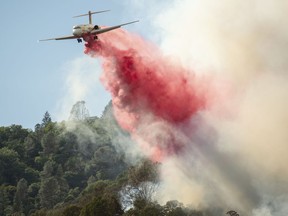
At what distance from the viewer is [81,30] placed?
8356 cm

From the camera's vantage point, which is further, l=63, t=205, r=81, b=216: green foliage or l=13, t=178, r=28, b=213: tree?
l=13, t=178, r=28, b=213: tree

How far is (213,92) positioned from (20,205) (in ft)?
309

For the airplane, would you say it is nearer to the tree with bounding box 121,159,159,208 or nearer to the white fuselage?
the white fuselage

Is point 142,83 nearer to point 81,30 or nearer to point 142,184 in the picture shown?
point 81,30

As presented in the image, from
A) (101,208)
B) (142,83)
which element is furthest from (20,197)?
(142,83)

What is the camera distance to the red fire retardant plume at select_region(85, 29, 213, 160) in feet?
292

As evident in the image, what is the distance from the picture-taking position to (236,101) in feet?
341

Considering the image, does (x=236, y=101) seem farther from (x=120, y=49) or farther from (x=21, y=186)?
(x=21, y=186)

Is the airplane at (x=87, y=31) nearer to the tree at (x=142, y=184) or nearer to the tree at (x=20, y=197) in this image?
the tree at (x=142, y=184)

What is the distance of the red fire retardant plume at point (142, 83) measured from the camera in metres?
89.1

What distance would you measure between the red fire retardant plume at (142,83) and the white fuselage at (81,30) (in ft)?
11.1

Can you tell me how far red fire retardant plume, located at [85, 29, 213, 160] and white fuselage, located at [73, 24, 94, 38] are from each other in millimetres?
3396

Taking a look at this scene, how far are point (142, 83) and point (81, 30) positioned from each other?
36.2 feet

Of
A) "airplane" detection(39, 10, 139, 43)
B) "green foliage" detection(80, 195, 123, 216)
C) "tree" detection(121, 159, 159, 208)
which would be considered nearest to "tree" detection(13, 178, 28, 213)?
"tree" detection(121, 159, 159, 208)
